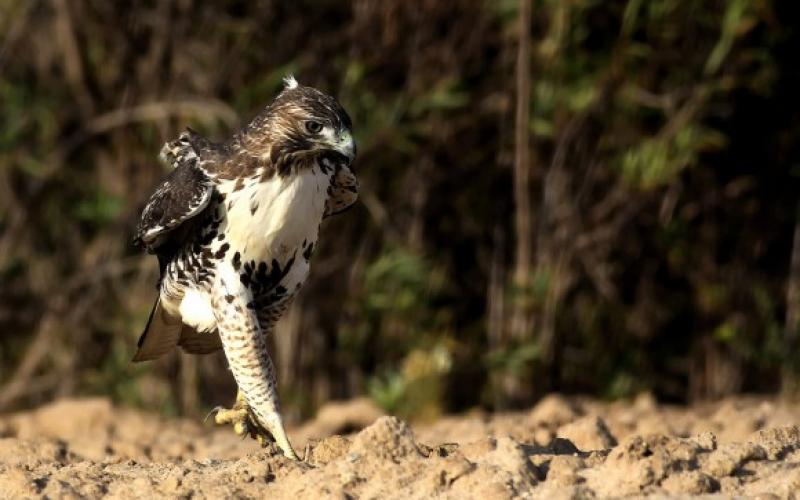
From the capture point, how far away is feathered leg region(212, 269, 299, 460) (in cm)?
549

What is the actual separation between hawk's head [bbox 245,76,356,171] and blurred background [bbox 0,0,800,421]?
11.4 feet

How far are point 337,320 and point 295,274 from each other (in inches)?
147

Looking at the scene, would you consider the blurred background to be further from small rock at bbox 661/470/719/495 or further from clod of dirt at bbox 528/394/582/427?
small rock at bbox 661/470/719/495

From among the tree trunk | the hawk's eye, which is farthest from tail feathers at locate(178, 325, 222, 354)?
the tree trunk

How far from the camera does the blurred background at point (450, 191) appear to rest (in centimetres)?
902

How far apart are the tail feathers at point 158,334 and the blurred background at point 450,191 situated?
2.43m

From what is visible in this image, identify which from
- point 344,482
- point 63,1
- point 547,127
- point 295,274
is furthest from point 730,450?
point 63,1

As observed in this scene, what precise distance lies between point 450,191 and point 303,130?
14.2ft

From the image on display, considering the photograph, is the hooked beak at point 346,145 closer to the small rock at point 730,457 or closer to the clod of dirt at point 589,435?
the clod of dirt at point 589,435

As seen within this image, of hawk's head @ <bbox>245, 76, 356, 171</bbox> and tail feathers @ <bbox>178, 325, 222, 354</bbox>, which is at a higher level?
hawk's head @ <bbox>245, 76, 356, 171</bbox>

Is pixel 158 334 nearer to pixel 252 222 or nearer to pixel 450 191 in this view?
pixel 252 222

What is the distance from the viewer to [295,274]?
5664 millimetres

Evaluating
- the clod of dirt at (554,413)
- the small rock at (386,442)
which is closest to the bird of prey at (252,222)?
the small rock at (386,442)

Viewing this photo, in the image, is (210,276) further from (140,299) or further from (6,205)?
(6,205)
